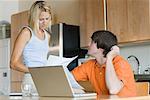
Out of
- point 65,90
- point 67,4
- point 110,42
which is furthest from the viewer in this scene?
point 67,4

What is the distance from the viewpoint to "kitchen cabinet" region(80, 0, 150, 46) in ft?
11.6

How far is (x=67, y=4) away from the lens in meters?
5.03

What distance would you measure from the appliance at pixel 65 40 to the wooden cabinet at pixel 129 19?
65cm

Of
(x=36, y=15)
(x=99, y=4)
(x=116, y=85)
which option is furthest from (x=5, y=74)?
(x=116, y=85)

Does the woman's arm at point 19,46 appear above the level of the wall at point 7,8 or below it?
below

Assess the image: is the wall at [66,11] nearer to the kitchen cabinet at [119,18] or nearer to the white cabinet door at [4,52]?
the kitchen cabinet at [119,18]

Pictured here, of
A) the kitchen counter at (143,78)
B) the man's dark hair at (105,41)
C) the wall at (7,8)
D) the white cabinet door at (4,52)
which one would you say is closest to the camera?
the man's dark hair at (105,41)

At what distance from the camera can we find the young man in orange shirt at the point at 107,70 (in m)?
1.86

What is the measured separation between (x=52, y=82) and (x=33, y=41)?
29.4 inches

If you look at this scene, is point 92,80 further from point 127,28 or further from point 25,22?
point 25,22

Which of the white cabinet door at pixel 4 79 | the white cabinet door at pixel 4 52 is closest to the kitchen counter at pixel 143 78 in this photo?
the white cabinet door at pixel 4 79

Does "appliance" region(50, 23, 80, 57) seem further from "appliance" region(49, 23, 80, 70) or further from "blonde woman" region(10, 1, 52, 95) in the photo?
"blonde woman" region(10, 1, 52, 95)

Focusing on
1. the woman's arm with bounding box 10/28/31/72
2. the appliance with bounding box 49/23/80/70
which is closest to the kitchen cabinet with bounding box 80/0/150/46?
the appliance with bounding box 49/23/80/70

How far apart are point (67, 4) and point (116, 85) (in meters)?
3.36
